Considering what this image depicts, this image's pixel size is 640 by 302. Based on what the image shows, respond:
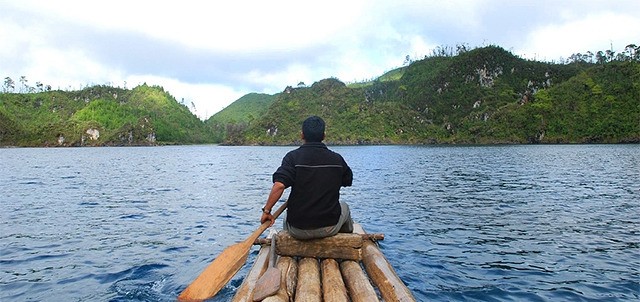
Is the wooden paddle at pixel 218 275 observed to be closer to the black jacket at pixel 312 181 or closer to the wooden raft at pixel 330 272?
the wooden raft at pixel 330 272

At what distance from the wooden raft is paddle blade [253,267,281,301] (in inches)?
3.4

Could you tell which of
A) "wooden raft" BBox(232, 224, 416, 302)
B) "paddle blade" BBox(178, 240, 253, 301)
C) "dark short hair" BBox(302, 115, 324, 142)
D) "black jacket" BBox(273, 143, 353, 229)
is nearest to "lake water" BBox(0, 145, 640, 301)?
"paddle blade" BBox(178, 240, 253, 301)

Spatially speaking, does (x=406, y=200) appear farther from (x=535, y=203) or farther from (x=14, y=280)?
(x=14, y=280)

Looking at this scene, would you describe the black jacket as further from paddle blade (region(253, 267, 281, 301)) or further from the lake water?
the lake water

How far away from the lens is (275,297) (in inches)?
200

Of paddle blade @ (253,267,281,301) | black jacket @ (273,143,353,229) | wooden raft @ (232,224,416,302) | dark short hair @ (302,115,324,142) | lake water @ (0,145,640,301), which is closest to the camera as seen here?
paddle blade @ (253,267,281,301)

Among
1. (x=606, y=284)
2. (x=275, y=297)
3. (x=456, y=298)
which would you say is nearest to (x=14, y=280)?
(x=275, y=297)

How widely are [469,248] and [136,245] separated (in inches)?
448

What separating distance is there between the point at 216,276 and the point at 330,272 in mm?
2256

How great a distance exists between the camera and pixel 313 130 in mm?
7250

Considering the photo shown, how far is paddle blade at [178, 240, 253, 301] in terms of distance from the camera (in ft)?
23.5

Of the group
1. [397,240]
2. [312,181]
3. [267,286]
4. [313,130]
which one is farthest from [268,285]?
[397,240]

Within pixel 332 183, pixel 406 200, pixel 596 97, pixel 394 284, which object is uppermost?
pixel 596 97

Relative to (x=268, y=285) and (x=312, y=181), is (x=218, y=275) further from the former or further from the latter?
(x=312, y=181)
